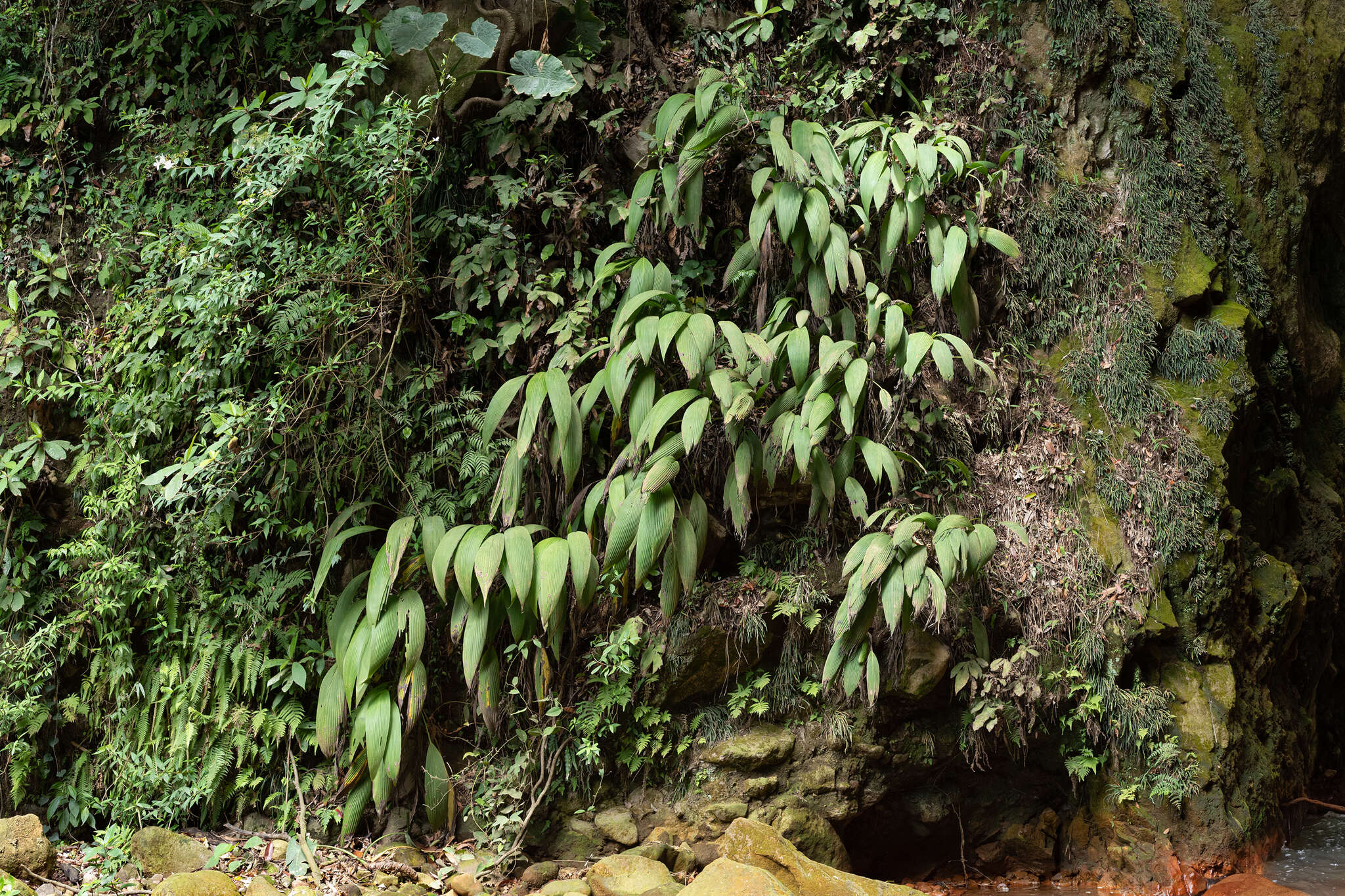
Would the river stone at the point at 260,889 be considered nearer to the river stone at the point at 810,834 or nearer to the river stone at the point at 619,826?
the river stone at the point at 619,826

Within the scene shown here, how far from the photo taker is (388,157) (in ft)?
12.0

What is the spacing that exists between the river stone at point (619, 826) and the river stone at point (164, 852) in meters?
1.45

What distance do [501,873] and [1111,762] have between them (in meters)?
2.49

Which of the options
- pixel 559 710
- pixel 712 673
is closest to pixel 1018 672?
pixel 712 673

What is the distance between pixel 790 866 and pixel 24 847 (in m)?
2.57

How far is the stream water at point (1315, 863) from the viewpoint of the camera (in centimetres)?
362

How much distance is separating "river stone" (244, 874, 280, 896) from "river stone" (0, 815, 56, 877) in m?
0.70

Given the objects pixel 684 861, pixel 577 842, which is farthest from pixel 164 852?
pixel 684 861

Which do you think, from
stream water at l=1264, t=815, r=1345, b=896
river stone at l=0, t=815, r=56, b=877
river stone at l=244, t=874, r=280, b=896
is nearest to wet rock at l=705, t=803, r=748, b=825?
river stone at l=244, t=874, r=280, b=896

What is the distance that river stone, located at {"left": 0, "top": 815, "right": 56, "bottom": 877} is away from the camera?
2.95 m

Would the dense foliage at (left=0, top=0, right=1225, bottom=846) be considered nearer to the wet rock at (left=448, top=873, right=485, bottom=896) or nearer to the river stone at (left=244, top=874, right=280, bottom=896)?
the wet rock at (left=448, top=873, right=485, bottom=896)

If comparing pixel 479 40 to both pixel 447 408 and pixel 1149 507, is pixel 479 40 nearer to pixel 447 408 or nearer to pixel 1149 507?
pixel 447 408

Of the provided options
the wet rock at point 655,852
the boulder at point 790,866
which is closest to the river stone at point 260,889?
the wet rock at point 655,852

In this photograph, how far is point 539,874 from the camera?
3.24 meters
